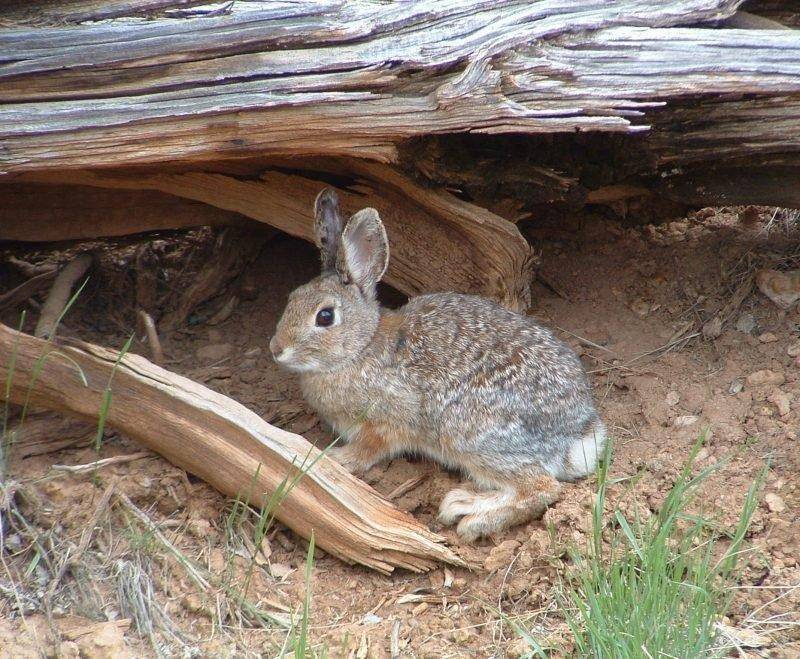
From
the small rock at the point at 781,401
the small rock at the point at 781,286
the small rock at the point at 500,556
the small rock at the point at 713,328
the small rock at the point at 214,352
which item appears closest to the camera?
the small rock at the point at 500,556

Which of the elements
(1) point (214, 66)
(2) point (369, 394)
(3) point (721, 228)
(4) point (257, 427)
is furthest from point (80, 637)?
(3) point (721, 228)

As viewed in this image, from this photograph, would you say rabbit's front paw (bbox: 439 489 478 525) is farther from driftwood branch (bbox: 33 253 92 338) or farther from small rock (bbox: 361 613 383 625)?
driftwood branch (bbox: 33 253 92 338)

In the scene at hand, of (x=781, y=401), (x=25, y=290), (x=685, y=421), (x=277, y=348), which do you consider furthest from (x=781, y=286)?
(x=25, y=290)

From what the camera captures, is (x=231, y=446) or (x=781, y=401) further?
(x=781, y=401)

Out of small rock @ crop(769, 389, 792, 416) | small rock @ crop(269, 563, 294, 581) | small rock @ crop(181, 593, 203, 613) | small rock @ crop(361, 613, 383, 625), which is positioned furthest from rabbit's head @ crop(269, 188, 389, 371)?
small rock @ crop(769, 389, 792, 416)


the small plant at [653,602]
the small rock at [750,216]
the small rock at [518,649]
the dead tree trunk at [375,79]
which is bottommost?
the small rock at [518,649]

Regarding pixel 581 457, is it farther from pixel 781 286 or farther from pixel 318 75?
pixel 318 75

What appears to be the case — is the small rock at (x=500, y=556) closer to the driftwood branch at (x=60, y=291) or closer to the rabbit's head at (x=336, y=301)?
the rabbit's head at (x=336, y=301)

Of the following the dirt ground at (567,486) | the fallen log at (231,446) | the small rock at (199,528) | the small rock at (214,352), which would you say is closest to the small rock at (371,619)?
the dirt ground at (567,486)
